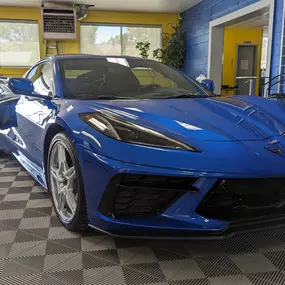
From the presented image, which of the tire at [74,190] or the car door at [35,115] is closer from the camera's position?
the tire at [74,190]

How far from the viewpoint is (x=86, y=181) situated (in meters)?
1.44

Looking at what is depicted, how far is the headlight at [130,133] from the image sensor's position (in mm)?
1326

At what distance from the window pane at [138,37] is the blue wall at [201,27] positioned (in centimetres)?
75

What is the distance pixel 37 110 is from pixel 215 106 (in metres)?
1.07

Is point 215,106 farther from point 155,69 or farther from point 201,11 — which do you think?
point 201,11

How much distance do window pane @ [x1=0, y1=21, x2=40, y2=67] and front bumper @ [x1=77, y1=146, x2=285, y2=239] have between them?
7.48 metres

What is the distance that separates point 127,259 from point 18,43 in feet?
25.3

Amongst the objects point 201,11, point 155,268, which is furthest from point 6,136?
point 201,11

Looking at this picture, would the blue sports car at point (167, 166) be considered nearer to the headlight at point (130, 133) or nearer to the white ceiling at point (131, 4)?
the headlight at point (130, 133)

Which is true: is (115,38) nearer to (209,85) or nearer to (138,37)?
(138,37)

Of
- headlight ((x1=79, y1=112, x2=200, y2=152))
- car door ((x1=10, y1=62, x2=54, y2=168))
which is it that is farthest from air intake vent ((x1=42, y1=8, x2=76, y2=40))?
headlight ((x1=79, y1=112, x2=200, y2=152))

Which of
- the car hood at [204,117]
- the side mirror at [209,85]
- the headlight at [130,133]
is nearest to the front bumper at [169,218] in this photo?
the headlight at [130,133]

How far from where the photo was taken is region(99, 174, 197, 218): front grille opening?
1.28 meters

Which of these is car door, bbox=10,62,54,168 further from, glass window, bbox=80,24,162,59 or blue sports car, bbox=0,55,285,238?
glass window, bbox=80,24,162,59
